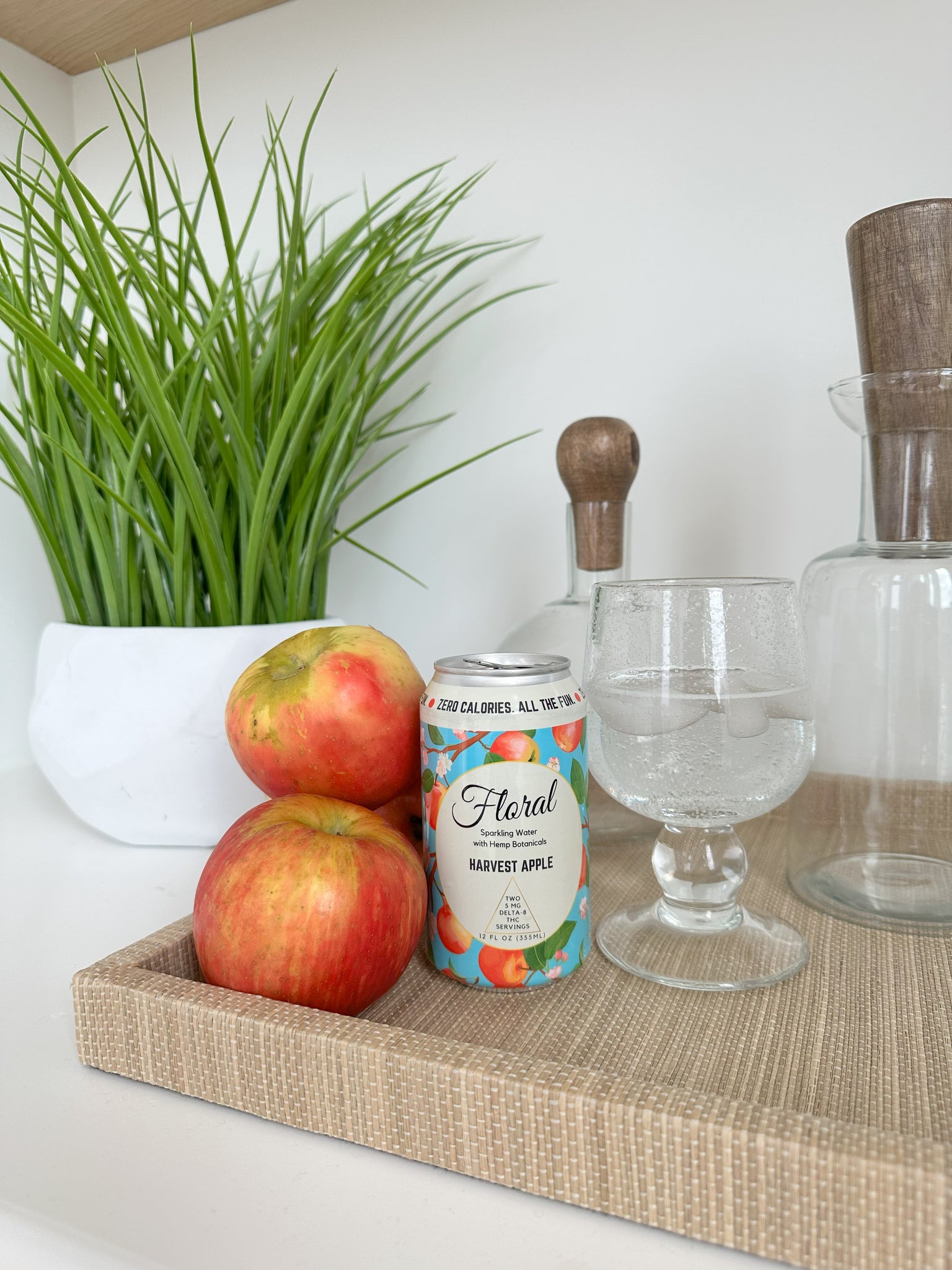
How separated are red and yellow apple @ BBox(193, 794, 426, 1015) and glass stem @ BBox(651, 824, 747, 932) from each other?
15cm

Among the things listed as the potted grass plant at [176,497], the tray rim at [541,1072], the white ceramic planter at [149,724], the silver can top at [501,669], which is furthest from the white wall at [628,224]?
the tray rim at [541,1072]

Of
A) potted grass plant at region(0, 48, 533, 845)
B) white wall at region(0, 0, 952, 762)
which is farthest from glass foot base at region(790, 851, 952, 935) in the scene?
potted grass plant at region(0, 48, 533, 845)

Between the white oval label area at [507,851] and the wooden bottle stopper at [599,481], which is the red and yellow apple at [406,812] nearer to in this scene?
the white oval label area at [507,851]

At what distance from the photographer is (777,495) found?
29.7 inches

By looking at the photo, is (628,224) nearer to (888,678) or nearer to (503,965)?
(888,678)

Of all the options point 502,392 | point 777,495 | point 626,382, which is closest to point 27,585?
point 502,392

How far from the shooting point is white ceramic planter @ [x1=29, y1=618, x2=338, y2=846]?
2.14 feet

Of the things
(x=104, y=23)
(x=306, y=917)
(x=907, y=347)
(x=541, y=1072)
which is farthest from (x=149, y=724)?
(x=104, y=23)

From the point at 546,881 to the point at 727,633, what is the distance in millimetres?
146

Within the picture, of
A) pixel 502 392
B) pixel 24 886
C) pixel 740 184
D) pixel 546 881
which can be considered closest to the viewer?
→ pixel 546 881

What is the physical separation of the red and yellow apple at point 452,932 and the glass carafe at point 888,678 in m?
0.22

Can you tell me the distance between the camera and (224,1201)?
32 cm

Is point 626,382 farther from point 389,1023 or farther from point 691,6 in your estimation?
point 389,1023

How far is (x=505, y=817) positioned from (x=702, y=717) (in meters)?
0.10
